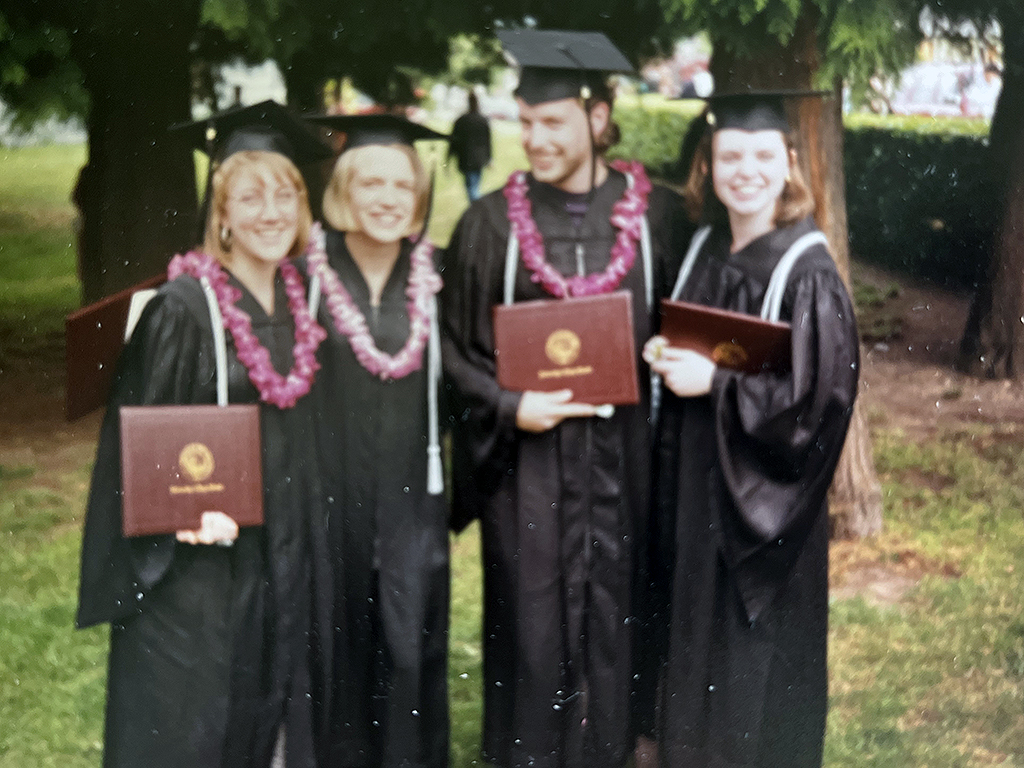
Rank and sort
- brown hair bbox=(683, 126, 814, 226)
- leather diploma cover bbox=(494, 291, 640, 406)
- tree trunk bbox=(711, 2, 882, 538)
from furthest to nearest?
1. tree trunk bbox=(711, 2, 882, 538)
2. brown hair bbox=(683, 126, 814, 226)
3. leather diploma cover bbox=(494, 291, 640, 406)

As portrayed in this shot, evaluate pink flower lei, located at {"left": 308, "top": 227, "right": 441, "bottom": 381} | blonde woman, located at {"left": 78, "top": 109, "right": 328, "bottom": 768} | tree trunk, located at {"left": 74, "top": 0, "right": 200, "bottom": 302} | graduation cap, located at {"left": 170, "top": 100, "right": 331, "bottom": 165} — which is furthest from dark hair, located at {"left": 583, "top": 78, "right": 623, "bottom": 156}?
tree trunk, located at {"left": 74, "top": 0, "right": 200, "bottom": 302}

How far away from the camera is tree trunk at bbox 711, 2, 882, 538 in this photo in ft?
12.1

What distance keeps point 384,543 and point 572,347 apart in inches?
34.9

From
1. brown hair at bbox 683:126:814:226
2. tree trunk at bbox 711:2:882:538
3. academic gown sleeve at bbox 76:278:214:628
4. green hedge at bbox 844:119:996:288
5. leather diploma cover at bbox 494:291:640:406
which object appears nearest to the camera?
academic gown sleeve at bbox 76:278:214:628

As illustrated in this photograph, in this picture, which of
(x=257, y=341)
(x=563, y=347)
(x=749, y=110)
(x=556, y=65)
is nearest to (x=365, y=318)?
(x=257, y=341)

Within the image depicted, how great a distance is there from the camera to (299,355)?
3.39 meters

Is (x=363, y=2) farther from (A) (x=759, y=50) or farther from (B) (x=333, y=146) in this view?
(A) (x=759, y=50)

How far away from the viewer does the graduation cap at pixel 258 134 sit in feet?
10.9

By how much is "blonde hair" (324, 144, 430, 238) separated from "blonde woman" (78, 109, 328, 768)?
0.09m

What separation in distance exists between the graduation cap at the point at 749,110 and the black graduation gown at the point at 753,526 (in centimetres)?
34

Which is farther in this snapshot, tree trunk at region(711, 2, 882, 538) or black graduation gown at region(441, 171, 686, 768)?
tree trunk at region(711, 2, 882, 538)

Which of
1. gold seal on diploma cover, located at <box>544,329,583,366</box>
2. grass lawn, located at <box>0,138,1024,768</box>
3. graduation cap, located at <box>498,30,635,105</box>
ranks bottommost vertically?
grass lawn, located at <box>0,138,1024,768</box>

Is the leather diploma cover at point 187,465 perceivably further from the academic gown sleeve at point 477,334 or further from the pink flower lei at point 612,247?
the pink flower lei at point 612,247

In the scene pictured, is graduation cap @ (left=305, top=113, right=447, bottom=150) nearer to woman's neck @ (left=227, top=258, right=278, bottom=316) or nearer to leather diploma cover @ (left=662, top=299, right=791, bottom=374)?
woman's neck @ (left=227, top=258, right=278, bottom=316)
